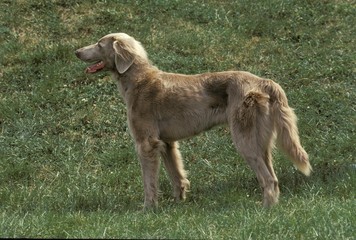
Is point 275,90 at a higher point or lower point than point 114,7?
higher

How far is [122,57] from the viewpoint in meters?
7.80

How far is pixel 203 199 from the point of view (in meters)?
7.44

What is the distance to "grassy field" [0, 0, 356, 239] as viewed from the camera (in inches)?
228

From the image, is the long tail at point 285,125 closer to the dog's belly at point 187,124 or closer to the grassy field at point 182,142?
the grassy field at point 182,142

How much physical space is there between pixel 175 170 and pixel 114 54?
1.49m

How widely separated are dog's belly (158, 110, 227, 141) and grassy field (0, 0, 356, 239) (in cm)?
72

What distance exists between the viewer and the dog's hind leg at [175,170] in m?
7.86

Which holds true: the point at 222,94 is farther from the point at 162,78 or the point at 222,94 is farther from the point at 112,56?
the point at 112,56

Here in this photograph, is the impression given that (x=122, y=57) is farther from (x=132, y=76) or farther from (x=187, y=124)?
(x=187, y=124)

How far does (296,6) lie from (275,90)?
24.4ft

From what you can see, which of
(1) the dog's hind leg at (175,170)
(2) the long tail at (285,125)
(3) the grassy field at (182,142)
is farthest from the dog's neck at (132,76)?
(2) the long tail at (285,125)

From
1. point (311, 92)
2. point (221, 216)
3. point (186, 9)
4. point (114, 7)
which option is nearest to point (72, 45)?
point (114, 7)

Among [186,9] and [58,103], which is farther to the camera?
[186,9]

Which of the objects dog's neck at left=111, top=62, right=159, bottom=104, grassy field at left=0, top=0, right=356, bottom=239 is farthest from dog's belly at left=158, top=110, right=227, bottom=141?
grassy field at left=0, top=0, right=356, bottom=239
